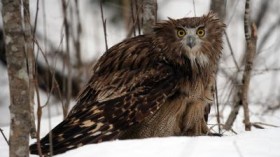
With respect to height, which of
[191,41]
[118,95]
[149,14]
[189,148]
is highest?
[149,14]

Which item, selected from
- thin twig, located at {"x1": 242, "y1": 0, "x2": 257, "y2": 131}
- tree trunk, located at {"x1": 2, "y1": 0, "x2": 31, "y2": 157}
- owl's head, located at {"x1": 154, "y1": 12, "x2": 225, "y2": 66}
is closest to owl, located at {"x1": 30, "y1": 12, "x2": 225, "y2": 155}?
owl's head, located at {"x1": 154, "y1": 12, "x2": 225, "y2": 66}

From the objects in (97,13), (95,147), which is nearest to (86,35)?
(97,13)

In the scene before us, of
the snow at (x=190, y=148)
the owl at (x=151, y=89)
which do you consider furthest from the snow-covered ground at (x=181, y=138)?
the owl at (x=151, y=89)

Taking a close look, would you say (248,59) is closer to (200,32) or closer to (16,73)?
(200,32)

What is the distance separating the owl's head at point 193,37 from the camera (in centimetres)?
513

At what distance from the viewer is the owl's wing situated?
4.69 metres

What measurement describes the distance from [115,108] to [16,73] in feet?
3.43

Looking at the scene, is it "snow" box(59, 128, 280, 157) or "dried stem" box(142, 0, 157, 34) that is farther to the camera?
"dried stem" box(142, 0, 157, 34)

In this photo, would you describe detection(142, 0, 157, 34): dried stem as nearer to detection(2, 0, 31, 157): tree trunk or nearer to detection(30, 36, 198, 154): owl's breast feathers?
detection(30, 36, 198, 154): owl's breast feathers

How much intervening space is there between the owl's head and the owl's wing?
23 centimetres

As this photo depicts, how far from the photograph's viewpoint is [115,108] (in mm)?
4824

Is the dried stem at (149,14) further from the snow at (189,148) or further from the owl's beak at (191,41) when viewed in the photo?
the snow at (189,148)

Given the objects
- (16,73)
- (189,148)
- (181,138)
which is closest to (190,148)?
(189,148)

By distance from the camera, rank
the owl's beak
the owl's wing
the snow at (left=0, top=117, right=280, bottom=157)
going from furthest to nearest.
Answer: the owl's beak
the owl's wing
the snow at (left=0, top=117, right=280, bottom=157)
